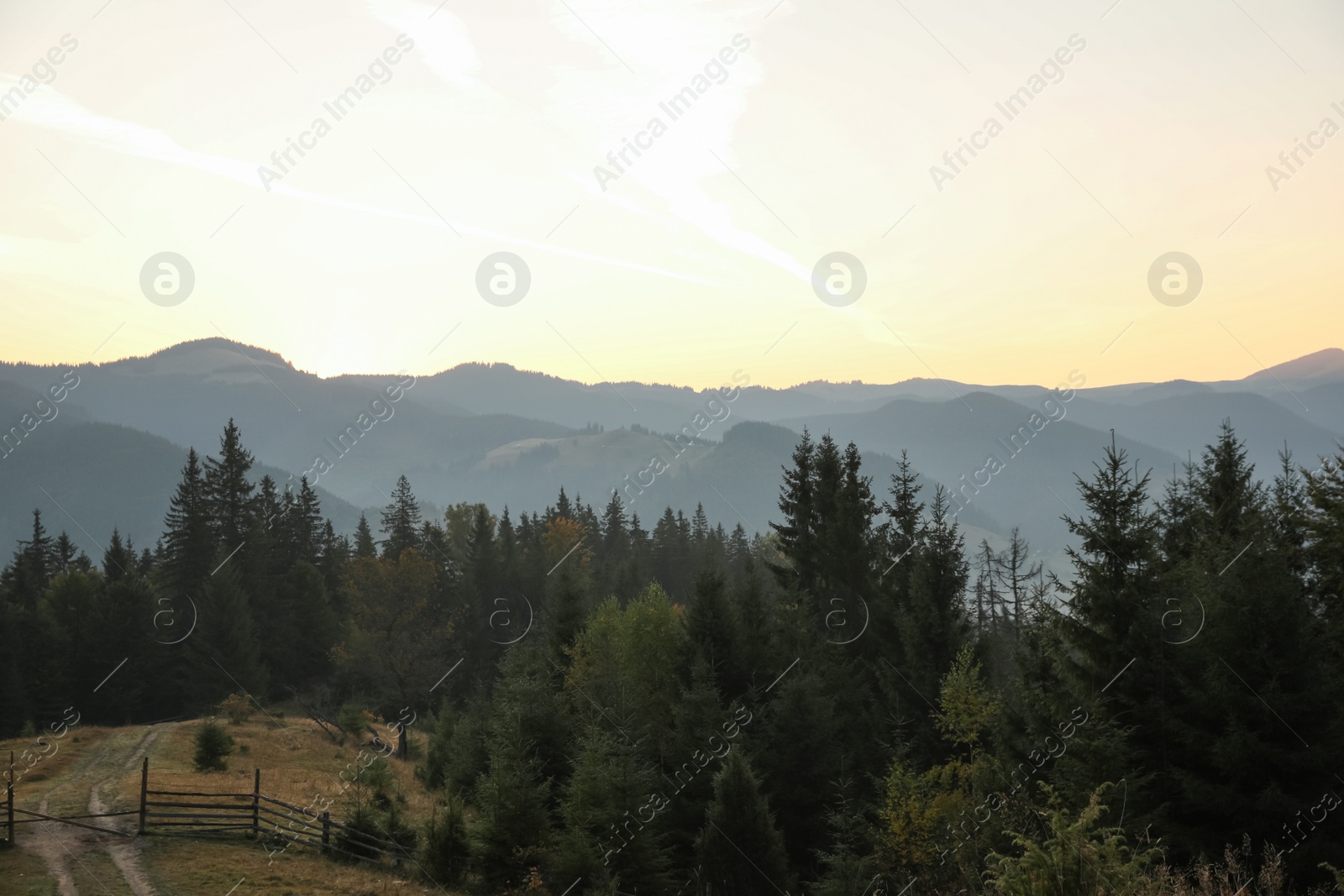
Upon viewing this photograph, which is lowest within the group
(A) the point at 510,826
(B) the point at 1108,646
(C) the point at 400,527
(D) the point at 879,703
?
(A) the point at 510,826

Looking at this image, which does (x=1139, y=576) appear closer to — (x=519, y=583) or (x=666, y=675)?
(x=666, y=675)

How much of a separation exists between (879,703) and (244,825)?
2442 cm

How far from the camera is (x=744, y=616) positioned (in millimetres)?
37000

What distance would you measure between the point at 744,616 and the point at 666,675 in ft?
15.1

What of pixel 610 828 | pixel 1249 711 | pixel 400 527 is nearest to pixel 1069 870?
pixel 1249 711

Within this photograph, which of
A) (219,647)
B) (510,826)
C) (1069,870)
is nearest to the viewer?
(1069,870)

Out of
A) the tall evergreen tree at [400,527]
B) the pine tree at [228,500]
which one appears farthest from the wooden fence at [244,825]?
the tall evergreen tree at [400,527]

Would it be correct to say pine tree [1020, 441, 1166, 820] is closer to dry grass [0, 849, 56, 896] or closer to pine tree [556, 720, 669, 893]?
pine tree [556, 720, 669, 893]

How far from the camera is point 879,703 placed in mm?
34125

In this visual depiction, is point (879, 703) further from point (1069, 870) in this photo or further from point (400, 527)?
point (400, 527)

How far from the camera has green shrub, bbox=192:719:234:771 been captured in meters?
35.1

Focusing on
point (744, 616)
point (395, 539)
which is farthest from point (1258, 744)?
point (395, 539)

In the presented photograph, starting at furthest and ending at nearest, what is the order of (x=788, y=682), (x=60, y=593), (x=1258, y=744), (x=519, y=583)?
(x=519, y=583) → (x=60, y=593) → (x=788, y=682) → (x=1258, y=744)

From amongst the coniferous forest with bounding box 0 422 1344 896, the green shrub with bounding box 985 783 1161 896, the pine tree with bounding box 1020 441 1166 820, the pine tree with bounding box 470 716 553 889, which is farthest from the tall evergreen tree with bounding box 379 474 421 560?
A: the green shrub with bounding box 985 783 1161 896
